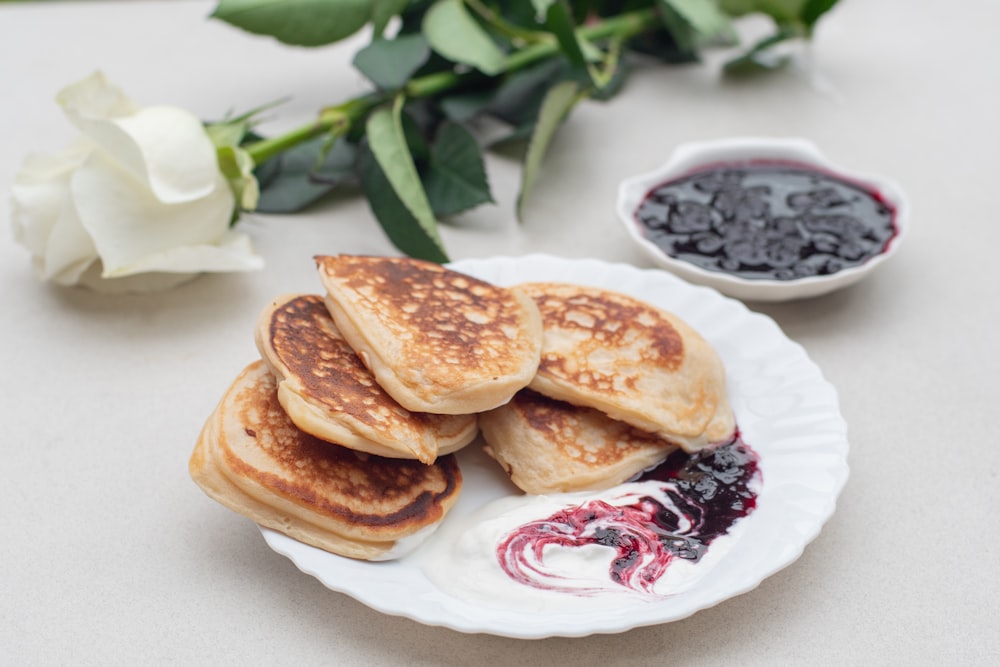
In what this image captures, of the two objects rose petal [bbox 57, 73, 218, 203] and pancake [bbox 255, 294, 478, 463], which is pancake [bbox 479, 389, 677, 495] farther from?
rose petal [bbox 57, 73, 218, 203]

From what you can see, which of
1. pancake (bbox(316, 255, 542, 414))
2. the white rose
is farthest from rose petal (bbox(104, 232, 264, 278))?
pancake (bbox(316, 255, 542, 414))

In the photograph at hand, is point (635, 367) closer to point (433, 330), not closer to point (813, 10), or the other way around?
point (433, 330)

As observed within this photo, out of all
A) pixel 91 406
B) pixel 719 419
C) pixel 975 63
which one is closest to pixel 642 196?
pixel 719 419

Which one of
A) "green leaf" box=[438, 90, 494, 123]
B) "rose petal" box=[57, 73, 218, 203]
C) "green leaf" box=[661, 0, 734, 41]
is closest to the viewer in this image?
"rose petal" box=[57, 73, 218, 203]

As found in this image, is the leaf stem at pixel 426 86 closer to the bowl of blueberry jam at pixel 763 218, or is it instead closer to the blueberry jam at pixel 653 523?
the bowl of blueberry jam at pixel 763 218

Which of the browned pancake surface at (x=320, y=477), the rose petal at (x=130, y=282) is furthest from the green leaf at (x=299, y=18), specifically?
the browned pancake surface at (x=320, y=477)

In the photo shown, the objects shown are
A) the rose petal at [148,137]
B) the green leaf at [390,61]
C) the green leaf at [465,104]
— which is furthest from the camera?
the green leaf at [465,104]
